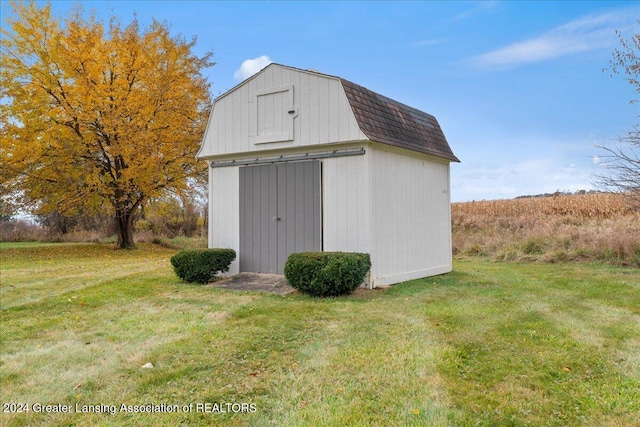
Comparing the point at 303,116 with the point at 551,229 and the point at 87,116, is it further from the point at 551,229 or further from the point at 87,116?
the point at 87,116

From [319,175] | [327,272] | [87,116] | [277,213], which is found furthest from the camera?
[87,116]

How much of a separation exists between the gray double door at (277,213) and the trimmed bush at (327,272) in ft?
3.13

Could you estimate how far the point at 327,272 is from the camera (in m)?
6.70

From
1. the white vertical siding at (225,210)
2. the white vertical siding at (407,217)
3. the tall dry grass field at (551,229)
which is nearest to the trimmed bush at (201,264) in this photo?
the white vertical siding at (225,210)

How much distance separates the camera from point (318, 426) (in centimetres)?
277

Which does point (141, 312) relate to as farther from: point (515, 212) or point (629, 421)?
point (515, 212)

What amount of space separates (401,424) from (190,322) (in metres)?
3.38

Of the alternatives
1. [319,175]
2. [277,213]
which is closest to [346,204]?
[319,175]

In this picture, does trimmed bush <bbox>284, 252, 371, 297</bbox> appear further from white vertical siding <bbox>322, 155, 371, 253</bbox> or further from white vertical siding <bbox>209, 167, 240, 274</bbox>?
white vertical siding <bbox>209, 167, 240, 274</bbox>

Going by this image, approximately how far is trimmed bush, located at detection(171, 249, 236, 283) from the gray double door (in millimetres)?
471

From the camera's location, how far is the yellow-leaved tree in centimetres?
1524

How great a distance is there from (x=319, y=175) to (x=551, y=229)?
960cm

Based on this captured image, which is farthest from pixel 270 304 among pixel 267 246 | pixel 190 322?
pixel 267 246

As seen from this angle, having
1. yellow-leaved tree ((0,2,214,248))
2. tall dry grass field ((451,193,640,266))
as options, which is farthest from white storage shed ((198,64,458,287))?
yellow-leaved tree ((0,2,214,248))
